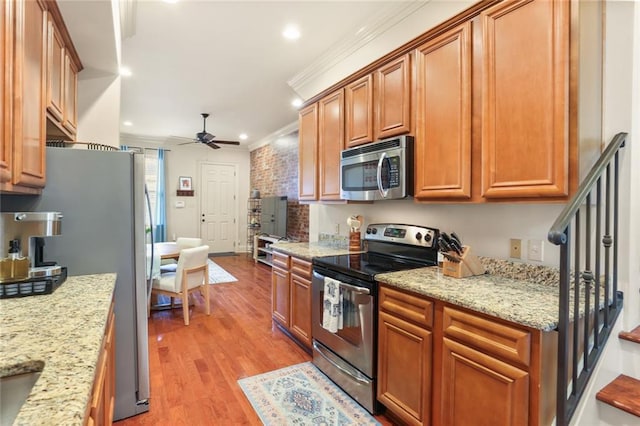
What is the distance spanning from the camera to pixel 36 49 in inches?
58.7

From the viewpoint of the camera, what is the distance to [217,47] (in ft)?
10.3

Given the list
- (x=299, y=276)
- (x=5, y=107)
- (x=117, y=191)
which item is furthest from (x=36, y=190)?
(x=299, y=276)

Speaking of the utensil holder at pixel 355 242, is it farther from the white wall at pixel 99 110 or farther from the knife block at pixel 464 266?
the white wall at pixel 99 110

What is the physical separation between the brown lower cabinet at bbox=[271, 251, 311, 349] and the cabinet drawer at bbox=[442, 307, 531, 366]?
4.49 ft

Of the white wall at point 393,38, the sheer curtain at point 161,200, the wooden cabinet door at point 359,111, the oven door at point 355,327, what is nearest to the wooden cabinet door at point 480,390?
the oven door at point 355,327

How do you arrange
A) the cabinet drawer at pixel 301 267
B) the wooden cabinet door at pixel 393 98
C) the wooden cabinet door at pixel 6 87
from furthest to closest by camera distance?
the cabinet drawer at pixel 301 267 → the wooden cabinet door at pixel 393 98 → the wooden cabinet door at pixel 6 87

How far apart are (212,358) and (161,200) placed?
5525 millimetres

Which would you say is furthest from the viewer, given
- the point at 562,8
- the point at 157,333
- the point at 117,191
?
the point at 157,333

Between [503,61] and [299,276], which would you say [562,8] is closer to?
[503,61]

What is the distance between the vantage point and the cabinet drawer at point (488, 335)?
1271mm

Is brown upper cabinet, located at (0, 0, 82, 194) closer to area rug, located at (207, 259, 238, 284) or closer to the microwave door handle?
the microwave door handle

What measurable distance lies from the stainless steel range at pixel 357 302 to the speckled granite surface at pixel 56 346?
1.35m

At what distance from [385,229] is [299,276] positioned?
86cm


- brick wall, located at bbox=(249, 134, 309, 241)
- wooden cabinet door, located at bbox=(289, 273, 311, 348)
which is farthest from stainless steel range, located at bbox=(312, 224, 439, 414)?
brick wall, located at bbox=(249, 134, 309, 241)
